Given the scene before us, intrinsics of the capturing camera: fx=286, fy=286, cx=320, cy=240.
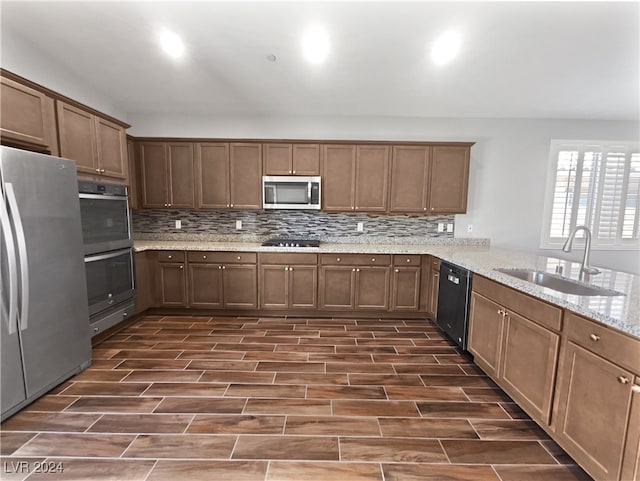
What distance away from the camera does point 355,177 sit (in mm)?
3625

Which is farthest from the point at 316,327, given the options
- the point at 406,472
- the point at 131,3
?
the point at 131,3

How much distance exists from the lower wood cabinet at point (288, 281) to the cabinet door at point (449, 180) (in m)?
1.72

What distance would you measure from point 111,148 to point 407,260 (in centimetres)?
343

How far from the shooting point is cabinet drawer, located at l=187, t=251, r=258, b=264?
138 inches

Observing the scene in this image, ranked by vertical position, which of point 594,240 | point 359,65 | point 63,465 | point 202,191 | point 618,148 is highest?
point 359,65

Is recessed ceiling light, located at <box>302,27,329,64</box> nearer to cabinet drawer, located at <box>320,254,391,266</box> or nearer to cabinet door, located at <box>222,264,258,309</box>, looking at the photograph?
cabinet drawer, located at <box>320,254,391,266</box>

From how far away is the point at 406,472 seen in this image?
4.93ft

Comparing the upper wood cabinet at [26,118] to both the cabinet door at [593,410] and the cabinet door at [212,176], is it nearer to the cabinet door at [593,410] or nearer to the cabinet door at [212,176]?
the cabinet door at [212,176]

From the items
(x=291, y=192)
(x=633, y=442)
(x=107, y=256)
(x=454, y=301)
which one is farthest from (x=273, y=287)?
(x=633, y=442)

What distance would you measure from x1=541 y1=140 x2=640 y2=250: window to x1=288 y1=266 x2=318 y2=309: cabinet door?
128 inches

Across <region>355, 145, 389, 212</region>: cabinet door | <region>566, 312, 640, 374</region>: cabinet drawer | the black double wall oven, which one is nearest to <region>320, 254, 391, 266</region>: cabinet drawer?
<region>355, 145, 389, 212</region>: cabinet door

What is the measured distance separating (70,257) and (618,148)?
627cm

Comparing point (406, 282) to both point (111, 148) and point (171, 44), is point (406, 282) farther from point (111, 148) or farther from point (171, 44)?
point (111, 148)

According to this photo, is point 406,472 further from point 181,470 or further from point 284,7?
point 284,7
